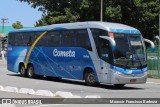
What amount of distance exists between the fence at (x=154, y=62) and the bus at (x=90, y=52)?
24.6ft

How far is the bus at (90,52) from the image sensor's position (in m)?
22.1

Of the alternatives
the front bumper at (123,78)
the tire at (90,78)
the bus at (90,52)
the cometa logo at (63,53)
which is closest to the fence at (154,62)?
the bus at (90,52)

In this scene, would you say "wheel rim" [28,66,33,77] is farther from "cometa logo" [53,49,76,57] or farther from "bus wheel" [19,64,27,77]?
"cometa logo" [53,49,76,57]

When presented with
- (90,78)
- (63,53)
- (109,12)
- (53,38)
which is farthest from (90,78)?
(109,12)

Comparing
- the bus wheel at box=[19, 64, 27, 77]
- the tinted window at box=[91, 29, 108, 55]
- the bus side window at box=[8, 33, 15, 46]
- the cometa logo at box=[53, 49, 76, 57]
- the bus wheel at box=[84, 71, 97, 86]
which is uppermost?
the tinted window at box=[91, 29, 108, 55]

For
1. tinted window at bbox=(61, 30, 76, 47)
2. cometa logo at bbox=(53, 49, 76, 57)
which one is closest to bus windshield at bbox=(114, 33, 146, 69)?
tinted window at bbox=(61, 30, 76, 47)

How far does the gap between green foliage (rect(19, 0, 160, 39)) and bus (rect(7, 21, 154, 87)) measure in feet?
66.9

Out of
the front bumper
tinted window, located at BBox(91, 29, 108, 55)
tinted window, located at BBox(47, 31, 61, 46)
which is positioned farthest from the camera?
tinted window, located at BBox(47, 31, 61, 46)

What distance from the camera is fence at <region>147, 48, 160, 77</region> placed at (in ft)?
104

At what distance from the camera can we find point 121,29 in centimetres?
2264

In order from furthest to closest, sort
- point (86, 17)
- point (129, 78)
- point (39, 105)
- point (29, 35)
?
point (86, 17), point (29, 35), point (129, 78), point (39, 105)

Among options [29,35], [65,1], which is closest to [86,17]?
[65,1]

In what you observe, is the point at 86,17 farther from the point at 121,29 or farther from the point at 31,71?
the point at 121,29

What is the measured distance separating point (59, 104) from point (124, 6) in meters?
37.5
